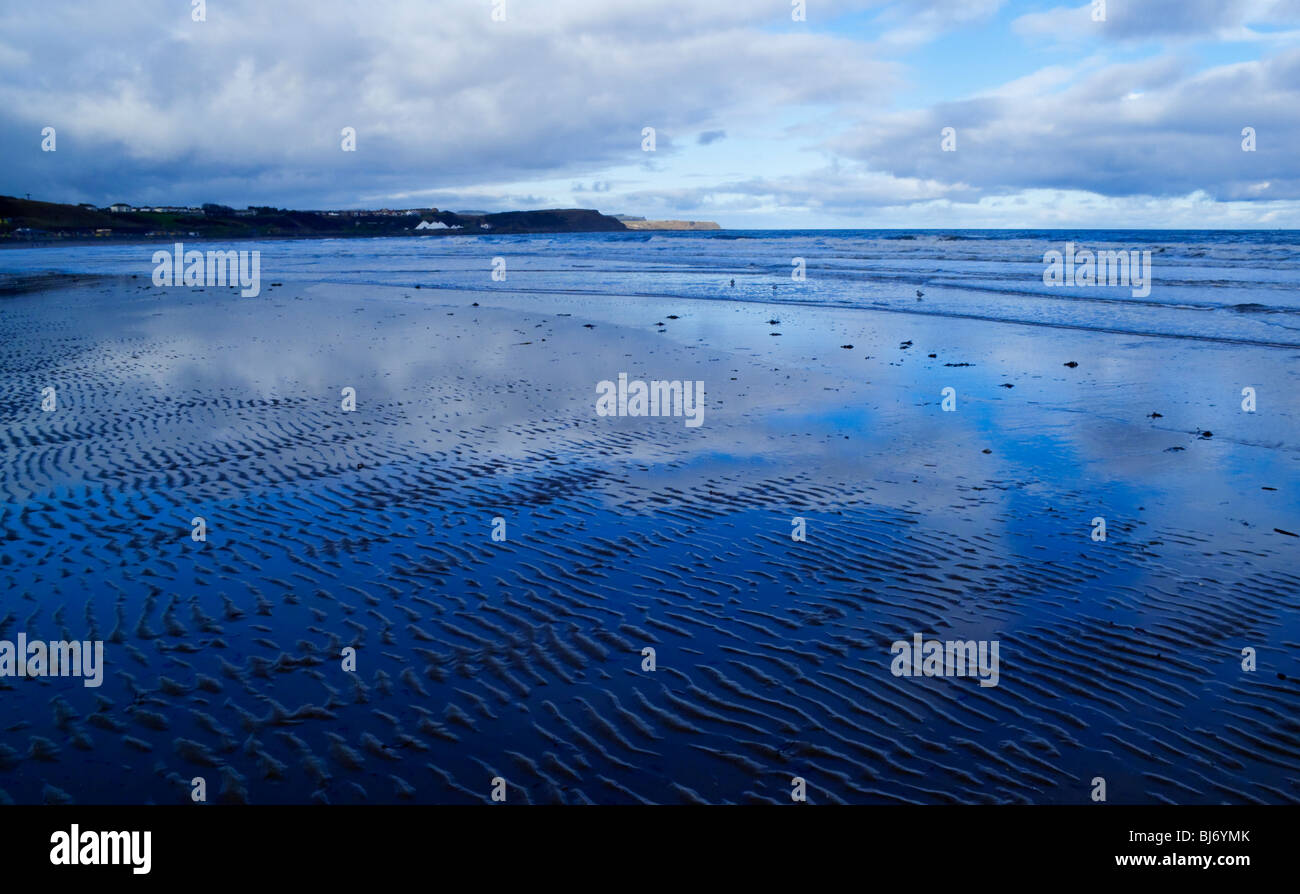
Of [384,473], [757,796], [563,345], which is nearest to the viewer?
[757,796]

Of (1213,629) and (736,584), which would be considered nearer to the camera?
(1213,629)

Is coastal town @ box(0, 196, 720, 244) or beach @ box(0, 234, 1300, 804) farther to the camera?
coastal town @ box(0, 196, 720, 244)

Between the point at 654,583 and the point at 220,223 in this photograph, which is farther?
the point at 220,223

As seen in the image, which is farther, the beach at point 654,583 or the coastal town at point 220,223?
the coastal town at point 220,223
